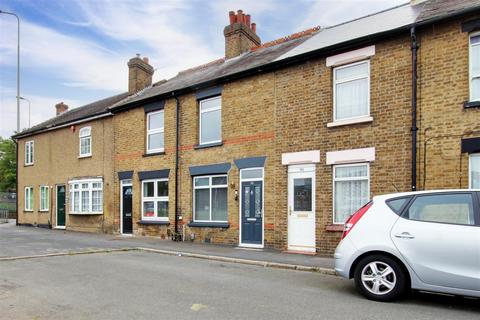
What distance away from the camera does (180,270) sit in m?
9.04

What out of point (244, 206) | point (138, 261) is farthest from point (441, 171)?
point (138, 261)

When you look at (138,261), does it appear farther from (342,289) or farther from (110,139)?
(110,139)

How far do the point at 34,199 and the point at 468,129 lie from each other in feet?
72.5

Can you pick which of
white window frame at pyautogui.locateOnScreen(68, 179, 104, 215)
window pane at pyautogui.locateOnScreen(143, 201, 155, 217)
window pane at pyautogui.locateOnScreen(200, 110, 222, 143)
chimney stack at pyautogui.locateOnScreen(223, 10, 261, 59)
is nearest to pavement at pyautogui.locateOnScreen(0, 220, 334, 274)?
window pane at pyautogui.locateOnScreen(143, 201, 155, 217)

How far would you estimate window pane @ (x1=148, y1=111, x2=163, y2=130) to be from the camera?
658 inches

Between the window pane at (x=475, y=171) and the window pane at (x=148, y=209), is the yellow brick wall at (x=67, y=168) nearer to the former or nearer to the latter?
the window pane at (x=148, y=209)

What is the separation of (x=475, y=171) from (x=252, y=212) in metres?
6.24

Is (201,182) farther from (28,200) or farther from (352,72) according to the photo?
(28,200)

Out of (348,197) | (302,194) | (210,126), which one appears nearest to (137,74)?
(210,126)

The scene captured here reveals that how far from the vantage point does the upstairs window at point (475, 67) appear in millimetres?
9414

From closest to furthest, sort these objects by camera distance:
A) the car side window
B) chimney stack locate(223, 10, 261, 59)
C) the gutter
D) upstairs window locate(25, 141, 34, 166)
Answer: the car side window, chimney stack locate(223, 10, 261, 59), the gutter, upstairs window locate(25, 141, 34, 166)

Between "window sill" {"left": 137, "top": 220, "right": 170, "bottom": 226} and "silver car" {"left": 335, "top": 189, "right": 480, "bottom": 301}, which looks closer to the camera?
"silver car" {"left": 335, "top": 189, "right": 480, "bottom": 301}

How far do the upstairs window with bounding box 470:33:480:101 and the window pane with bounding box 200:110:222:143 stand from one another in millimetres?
7660

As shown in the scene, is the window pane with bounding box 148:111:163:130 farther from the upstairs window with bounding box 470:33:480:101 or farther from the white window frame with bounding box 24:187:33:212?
the white window frame with bounding box 24:187:33:212
